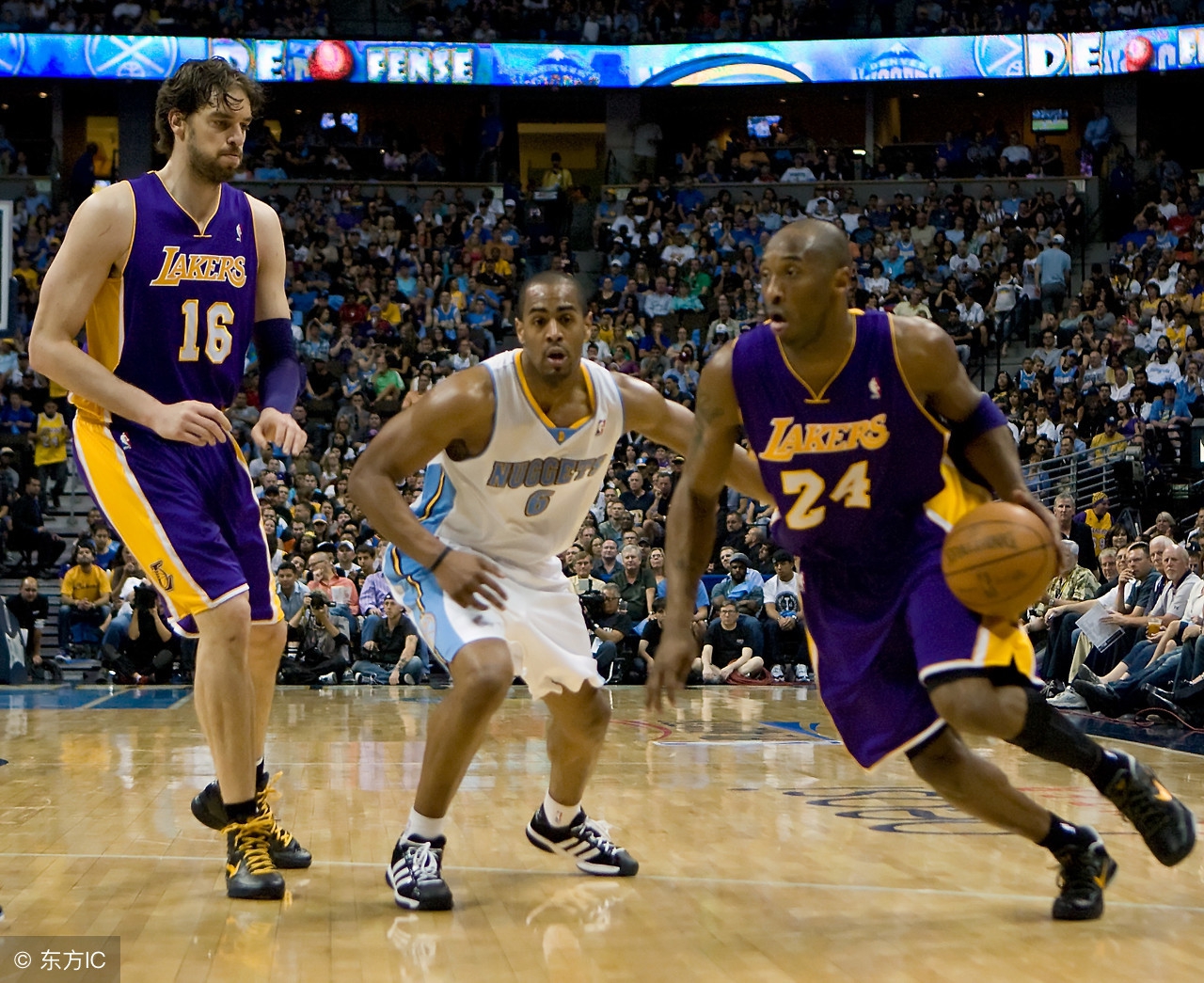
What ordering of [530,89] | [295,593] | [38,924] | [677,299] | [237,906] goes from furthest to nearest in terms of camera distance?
[530,89]
[677,299]
[295,593]
[237,906]
[38,924]

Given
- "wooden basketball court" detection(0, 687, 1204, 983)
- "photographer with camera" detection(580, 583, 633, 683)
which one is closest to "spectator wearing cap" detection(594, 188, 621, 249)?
"photographer with camera" detection(580, 583, 633, 683)

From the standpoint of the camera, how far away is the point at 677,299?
20781 millimetres

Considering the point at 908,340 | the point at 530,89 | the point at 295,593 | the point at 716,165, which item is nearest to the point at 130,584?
the point at 295,593

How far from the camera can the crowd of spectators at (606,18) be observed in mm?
24078

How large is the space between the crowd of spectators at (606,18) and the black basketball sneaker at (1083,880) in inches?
908

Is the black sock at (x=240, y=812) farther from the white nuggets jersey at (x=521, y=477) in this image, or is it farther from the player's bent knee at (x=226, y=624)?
the white nuggets jersey at (x=521, y=477)

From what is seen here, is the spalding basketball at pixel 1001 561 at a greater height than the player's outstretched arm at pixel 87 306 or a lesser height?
lesser

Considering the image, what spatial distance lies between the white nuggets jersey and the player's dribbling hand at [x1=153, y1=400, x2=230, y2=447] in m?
0.70

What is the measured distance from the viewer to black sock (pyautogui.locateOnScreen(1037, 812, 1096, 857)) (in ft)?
12.6

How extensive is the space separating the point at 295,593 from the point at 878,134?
18696 mm

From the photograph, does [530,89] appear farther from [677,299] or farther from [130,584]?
[130,584]

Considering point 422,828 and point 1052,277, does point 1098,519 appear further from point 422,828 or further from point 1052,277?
point 422,828

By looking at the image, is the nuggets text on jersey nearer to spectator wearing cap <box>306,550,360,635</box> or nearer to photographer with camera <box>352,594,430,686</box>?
photographer with camera <box>352,594,430,686</box>

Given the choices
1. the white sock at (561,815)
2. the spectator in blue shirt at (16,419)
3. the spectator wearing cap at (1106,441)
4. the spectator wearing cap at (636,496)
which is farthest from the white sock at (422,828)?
the spectator in blue shirt at (16,419)
